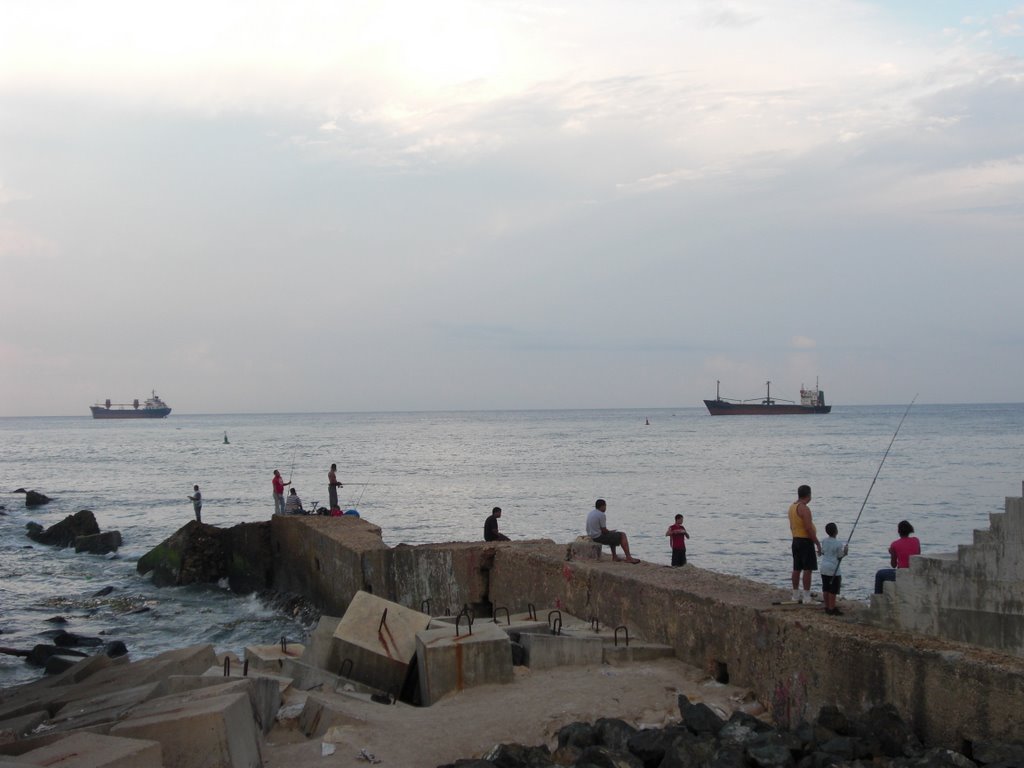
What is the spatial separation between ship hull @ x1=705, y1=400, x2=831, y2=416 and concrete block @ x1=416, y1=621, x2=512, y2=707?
135657mm

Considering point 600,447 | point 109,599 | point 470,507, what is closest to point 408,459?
point 600,447

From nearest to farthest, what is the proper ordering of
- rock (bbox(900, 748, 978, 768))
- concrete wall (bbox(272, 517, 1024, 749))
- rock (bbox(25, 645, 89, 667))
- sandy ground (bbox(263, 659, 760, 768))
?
rock (bbox(900, 748, 978, 768))
concrete wall (bbox(272, 517, 1024, 749))
sandy ground (bbox(263, 659, 760, 768))
rock (bbox(25, 645, 89, 667))

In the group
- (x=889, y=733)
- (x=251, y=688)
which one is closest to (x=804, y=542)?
(x=889, y=733)

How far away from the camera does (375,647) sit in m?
9.14

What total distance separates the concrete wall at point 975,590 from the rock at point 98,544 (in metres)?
23.6

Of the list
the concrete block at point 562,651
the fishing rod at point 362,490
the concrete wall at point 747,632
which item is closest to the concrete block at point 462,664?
the concrete block at point 562,651

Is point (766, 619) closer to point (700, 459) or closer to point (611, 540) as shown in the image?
point (611, 540)

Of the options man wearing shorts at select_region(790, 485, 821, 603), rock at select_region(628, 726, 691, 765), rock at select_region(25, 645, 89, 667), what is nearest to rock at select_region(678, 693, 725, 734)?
rock at select_region(628, 726, 691, 765)

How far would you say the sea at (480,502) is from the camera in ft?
59.3

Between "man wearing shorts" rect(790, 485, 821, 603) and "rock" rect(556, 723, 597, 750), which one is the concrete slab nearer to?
"rock" rect(556, 723, 597, 750)

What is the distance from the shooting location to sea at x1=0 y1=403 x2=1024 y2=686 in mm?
18078

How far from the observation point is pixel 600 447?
74.0 m

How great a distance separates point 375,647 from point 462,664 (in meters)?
1.10

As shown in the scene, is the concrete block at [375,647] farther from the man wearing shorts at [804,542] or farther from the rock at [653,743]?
the man wearing shorts at [804,542]
